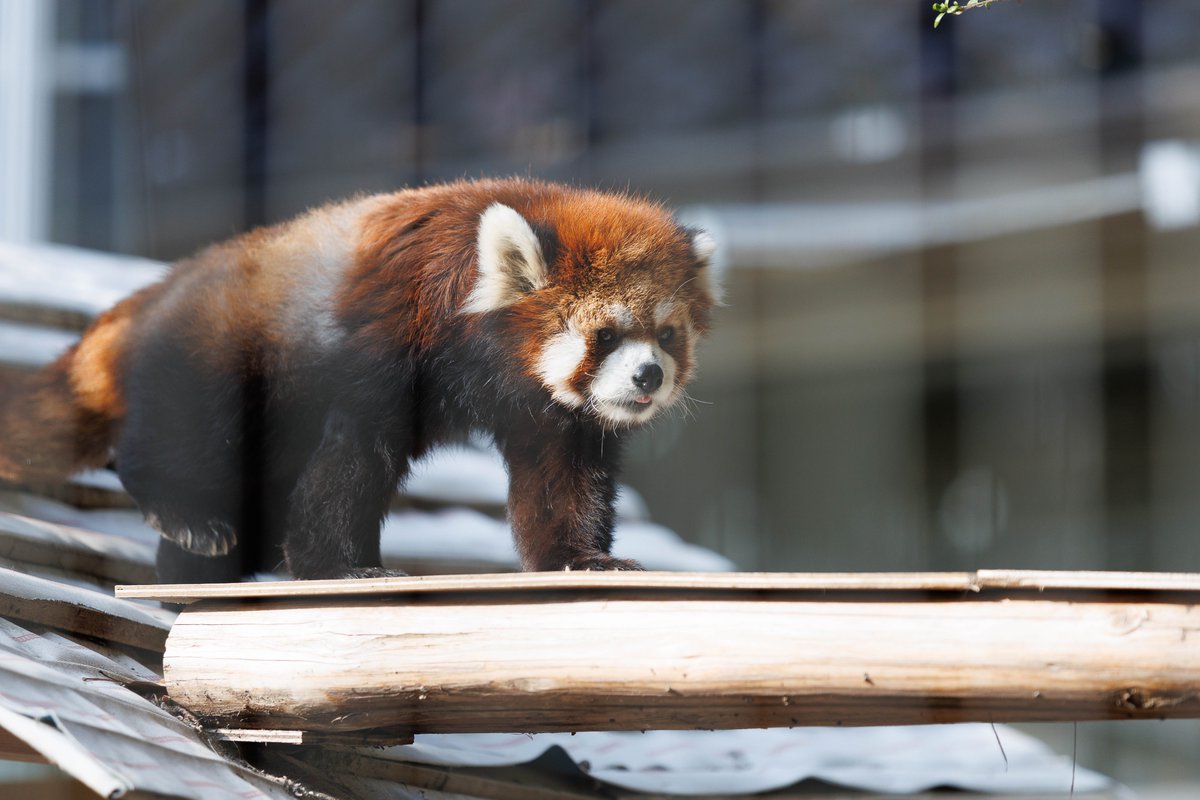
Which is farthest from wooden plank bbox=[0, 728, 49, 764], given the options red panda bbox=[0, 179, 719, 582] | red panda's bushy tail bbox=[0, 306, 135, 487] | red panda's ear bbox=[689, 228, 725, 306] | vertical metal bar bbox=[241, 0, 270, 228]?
vertical metal bar bbox=[241, 0, 270, 228]

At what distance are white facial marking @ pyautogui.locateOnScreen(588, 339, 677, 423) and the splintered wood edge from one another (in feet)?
0.80

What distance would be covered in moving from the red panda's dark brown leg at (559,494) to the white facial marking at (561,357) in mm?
66

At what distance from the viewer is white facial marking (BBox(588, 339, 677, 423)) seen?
3.92 ft

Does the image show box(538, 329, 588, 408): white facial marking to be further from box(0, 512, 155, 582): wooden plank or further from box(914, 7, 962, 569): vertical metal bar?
box(914, 7, 962, 569): vertical metal bar

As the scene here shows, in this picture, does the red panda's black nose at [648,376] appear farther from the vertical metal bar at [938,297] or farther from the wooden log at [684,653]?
the vertical metal bar at [938,297]

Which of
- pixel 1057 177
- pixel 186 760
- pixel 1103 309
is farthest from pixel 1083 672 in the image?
pixel 1103 309

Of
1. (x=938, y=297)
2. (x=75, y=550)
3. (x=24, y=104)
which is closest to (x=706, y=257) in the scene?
(x=75, y=550)

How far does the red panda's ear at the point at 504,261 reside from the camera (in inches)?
45.7

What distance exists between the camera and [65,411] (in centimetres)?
148

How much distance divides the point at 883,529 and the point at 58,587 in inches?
106

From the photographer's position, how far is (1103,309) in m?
2.99

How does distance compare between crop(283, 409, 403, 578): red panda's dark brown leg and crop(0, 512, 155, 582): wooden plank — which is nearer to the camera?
crop(283, 409, 403, 578): red panda's dark brown leg

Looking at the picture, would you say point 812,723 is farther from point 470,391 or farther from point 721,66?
point 721,66

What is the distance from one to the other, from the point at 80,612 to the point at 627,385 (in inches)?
24.4
